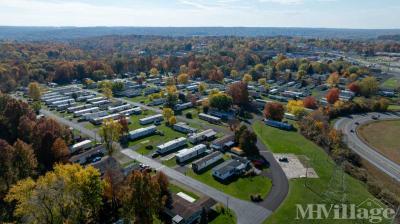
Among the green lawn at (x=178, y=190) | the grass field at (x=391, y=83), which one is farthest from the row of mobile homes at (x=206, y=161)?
the grass field at (x=391, y=83)

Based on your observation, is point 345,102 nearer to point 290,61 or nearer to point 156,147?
point 156,147

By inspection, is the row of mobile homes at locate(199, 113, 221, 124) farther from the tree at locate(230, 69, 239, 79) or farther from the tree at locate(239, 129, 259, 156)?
the tree at locate(230, 69, 239, 79)

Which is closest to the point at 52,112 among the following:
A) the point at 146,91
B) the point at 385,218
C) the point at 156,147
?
the point at 146,91

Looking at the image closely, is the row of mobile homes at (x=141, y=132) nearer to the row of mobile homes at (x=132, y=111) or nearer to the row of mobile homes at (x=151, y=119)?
the row of mobile homes at (x=151, y=119)

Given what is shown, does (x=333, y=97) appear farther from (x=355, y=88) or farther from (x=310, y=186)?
(x=310, y=186)

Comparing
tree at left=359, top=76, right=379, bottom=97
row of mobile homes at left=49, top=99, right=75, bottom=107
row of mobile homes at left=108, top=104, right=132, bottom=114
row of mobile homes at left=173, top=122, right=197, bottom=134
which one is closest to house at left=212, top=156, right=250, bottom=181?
row of mobile homes at left=173, top=122, right=197, bottom=134

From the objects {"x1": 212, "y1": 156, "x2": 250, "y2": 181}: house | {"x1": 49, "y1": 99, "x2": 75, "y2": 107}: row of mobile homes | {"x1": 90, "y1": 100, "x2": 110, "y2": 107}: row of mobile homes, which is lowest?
{"x1": 90, "y1": 100, "x2": 110, "y2": 107}: row of mobile homes
